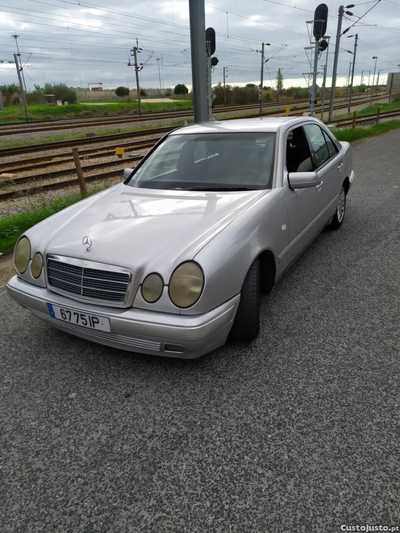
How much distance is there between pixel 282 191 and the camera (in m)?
3.21

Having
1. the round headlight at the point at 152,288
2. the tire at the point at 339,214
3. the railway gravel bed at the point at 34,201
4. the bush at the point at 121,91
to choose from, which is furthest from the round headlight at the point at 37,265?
the bush at the point at 121,91

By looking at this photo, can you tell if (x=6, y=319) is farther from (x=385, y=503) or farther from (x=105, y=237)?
(x=385, y=503)

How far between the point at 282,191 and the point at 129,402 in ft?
6.39

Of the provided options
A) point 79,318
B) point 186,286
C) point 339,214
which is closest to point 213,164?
point 186,286

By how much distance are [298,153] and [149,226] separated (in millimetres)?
1811

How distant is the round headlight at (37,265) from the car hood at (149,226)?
0.10 metres

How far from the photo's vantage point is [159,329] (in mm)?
2291

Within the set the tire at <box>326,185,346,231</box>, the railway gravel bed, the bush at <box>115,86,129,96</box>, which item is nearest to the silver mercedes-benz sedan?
the tire at <box>326,185,346,231</box>

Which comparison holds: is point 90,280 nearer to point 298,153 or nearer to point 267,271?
point 267,271

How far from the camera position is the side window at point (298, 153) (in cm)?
357

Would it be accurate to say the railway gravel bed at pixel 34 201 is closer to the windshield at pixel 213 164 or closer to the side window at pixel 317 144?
the windshield at pixel 213 164

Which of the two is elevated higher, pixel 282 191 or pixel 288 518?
pixel 282 191

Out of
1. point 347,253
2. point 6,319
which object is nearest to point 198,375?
point 6,319

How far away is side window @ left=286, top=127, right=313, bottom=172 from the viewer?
357 centimetres
